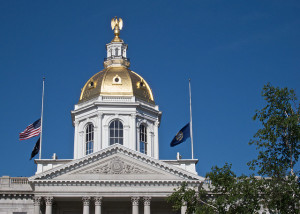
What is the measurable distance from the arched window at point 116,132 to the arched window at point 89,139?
5.71 ft

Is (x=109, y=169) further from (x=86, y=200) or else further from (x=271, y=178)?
(x=271, y=178)

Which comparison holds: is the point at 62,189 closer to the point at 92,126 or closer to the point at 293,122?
the point at 92,126

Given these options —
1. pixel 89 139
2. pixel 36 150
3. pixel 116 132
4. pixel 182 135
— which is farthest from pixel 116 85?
pixel 36 150

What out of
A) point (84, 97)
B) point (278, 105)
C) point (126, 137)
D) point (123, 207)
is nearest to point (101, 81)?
point (84, 97)

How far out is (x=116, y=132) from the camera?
182 ft

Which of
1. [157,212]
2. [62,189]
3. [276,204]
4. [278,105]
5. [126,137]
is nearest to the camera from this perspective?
[276,204]

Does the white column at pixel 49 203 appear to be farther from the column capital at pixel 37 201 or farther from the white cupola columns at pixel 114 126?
the white cupola columns at pixel 114 126

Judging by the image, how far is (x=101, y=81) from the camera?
187ft

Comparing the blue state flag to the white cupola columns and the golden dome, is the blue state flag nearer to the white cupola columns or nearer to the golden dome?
the white cupola columns

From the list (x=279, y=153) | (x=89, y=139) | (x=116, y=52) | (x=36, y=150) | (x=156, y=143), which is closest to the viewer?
(x=279, y=153)

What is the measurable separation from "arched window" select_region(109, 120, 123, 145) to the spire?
6767mm

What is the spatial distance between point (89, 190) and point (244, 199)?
52.5ft

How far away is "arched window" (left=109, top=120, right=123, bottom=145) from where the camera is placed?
5491 centimetres

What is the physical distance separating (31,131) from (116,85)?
974 centimetres
